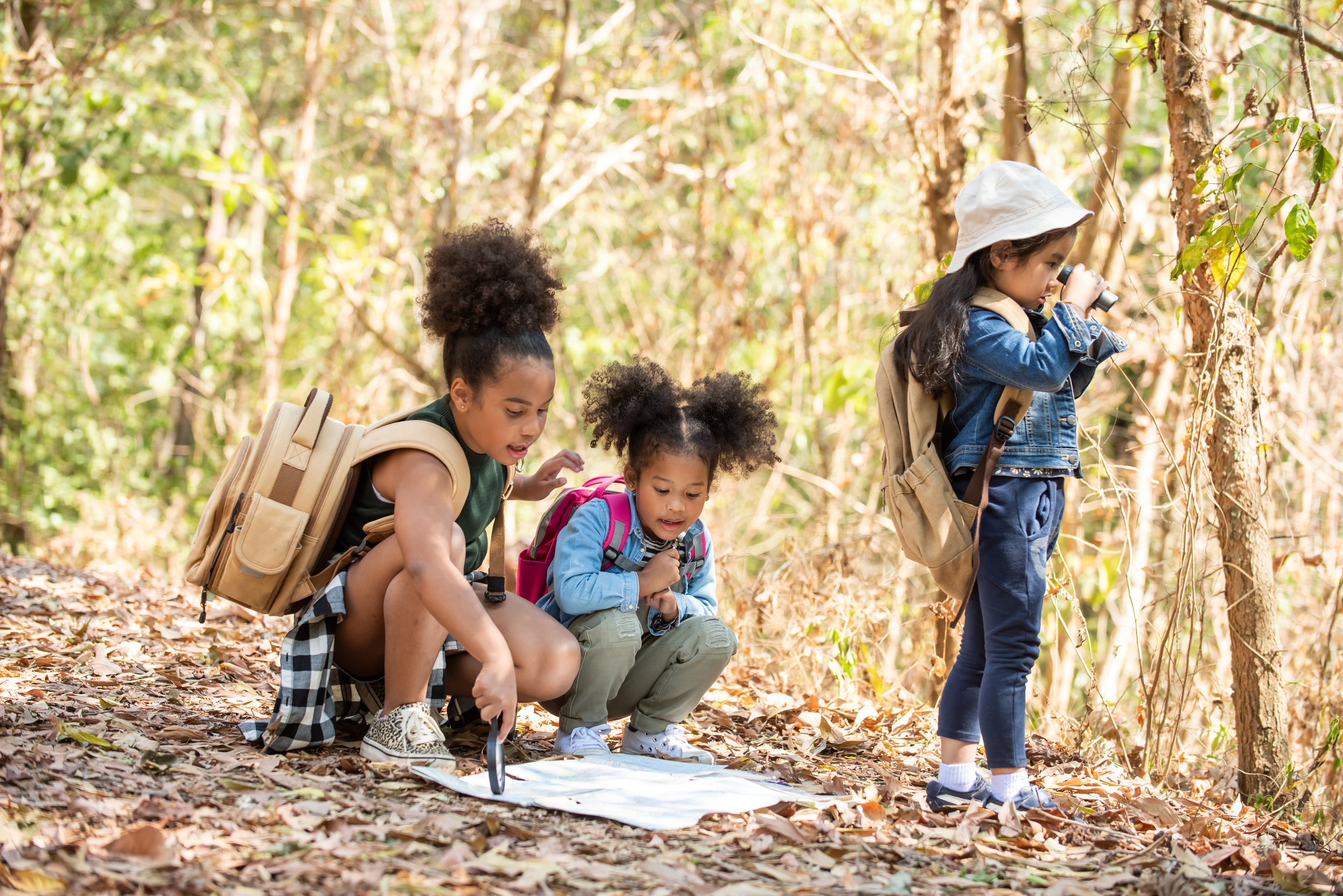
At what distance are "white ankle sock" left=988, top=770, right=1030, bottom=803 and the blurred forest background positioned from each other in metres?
0.79

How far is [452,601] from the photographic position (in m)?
2.67

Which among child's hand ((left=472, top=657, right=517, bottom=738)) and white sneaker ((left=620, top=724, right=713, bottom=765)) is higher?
child's hand ((left=472, top=657, right=517, bottom=738))

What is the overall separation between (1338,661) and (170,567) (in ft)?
23.3

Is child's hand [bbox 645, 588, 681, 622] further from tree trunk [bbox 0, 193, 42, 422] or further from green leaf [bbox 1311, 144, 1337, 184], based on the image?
tree trunk [bbox 0, 193, 42, 422]

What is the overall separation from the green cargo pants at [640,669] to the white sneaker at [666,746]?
0.8 inches

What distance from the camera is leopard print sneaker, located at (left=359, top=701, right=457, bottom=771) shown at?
283 cm

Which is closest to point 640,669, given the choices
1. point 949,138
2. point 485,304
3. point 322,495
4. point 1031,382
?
point 322,495

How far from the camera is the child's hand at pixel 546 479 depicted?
3.22 m

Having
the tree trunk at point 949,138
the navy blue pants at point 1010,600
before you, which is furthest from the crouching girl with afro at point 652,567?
the tree trunk at point 949,138

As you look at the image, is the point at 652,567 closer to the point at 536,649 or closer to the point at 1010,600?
the point at 536,649

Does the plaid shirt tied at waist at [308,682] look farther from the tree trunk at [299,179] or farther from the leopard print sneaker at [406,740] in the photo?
the tree trunk at [299,179]

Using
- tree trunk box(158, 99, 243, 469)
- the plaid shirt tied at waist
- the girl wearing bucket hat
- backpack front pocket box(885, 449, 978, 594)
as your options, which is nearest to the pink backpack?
the plaid shirt tied at waist

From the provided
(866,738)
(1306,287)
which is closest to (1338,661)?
(866,738)

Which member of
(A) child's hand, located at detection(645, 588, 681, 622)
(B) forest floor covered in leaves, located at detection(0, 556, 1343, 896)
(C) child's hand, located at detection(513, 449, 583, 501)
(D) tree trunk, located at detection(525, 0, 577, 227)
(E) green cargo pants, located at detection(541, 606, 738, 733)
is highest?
(D) tree trunk, located at detection(525, 0, 577, 227)
